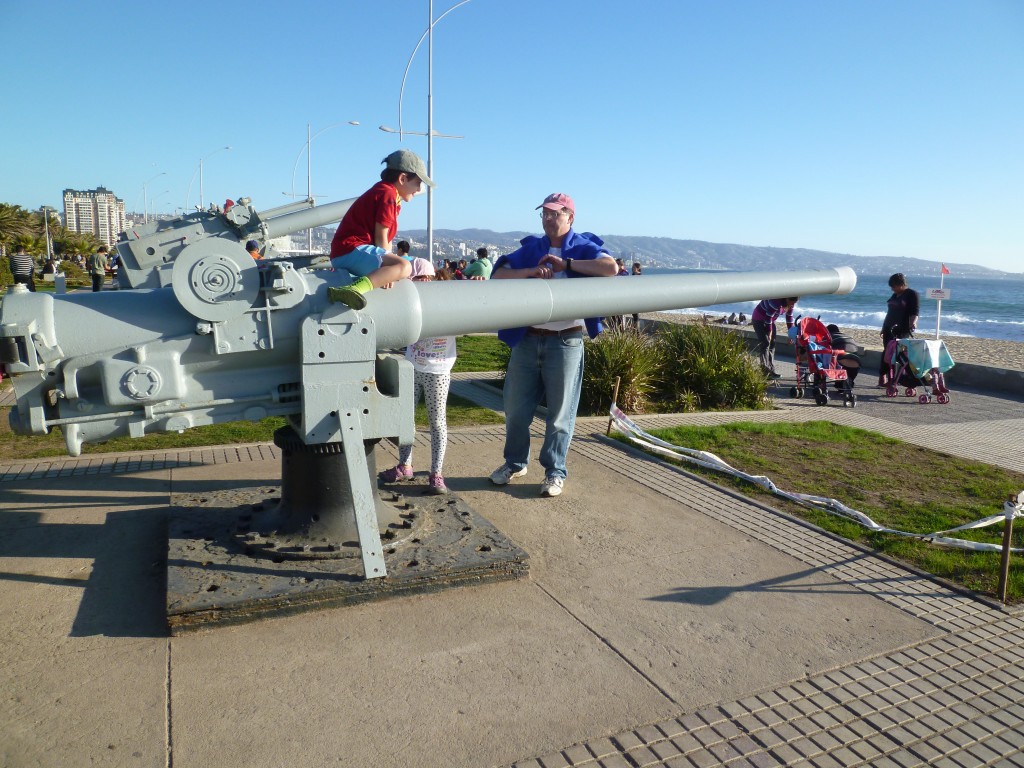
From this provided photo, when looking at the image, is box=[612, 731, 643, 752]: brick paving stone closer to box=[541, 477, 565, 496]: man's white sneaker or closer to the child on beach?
the child on beach

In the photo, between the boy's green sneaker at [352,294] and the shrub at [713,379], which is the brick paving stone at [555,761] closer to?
the boy's green sneaker at [352,294]

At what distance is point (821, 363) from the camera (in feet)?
35.4

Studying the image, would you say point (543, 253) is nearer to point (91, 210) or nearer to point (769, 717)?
point (769, 717)

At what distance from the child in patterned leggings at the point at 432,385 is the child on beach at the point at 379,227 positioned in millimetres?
1186

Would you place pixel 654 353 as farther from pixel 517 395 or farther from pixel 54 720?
pixel 54 720

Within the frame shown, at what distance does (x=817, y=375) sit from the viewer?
10688mm

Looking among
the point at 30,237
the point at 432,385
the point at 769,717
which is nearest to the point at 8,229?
the point at 30,237

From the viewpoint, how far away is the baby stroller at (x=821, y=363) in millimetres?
10617

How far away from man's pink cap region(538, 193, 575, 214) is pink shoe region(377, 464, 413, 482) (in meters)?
2.05

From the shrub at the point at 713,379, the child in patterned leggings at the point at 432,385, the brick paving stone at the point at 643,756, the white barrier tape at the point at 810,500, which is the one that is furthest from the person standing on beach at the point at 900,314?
the brick paving stone at the point at 643,756

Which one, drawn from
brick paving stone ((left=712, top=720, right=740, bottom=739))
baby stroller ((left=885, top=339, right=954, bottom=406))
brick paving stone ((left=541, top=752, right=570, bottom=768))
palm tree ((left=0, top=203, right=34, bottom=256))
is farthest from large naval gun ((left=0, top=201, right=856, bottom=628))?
palm tree ((left=0, top=203, right=34, bottom=256))

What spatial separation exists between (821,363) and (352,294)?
887 cm

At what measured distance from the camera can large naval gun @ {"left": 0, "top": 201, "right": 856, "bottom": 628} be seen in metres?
3.17

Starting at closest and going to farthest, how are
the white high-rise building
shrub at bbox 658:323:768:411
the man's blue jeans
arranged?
the man's blue jeans
shrub at bbox 658:323:768:411
the white high-rise building
